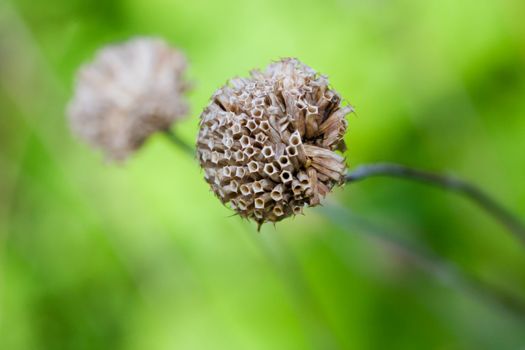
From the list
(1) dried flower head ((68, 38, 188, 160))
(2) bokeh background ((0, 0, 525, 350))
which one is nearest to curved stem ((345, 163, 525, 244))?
(2) bokeh background ((0, 0, 525, 350))

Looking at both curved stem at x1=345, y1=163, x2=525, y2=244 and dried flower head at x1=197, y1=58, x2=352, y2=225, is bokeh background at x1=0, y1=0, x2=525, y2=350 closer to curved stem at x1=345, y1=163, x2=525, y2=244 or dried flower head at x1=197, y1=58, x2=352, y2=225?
curved stem at x1=345, y1=163, x2=525, y2=244

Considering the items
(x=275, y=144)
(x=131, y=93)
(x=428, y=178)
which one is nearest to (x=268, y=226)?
(x=131, y=93)

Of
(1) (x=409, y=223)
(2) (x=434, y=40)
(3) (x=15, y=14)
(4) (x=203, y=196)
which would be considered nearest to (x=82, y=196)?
(4) (x=203, y=196)

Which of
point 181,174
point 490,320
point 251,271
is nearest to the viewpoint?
point 490,320

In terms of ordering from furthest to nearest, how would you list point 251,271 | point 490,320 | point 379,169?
point 251,271
point 490,320
point 379,169

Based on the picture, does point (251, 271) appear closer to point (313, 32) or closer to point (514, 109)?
point (313, 32)

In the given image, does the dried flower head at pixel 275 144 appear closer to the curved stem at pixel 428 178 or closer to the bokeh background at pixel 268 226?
the curved stem at pixel 428 178
